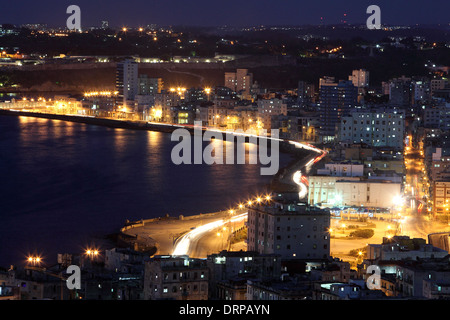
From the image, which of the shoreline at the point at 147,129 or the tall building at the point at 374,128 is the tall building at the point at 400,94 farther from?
the tall building at the point at 374,128

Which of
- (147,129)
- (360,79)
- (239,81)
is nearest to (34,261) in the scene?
(147,129)

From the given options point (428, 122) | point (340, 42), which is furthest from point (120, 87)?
point (340, 42)

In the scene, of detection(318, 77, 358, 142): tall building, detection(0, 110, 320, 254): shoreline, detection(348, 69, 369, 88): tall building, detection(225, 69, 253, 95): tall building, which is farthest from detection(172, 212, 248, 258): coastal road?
detection(348, 69, 369, 88): tall building

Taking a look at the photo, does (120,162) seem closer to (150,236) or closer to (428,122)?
(428,122)

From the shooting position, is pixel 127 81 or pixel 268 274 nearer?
pixel 268 274

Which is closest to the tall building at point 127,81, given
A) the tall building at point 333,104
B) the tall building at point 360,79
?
the tall building at point 360,79

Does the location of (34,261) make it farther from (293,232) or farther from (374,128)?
(374,128)
